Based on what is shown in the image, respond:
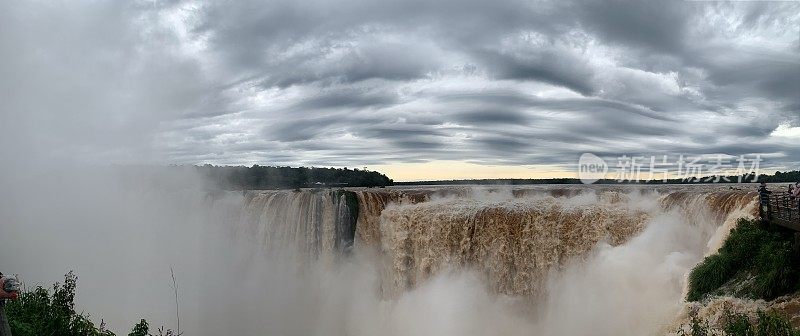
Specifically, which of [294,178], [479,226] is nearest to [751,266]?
[479,226]

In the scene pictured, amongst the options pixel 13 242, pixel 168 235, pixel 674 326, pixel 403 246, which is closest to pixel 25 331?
pixel 674 326

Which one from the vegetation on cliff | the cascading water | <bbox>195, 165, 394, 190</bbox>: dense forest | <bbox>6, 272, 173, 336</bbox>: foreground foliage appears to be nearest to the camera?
<bbox>6, 272, 173, 336</bbox>: foreground foliage

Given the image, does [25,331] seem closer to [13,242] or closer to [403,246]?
[403,246]

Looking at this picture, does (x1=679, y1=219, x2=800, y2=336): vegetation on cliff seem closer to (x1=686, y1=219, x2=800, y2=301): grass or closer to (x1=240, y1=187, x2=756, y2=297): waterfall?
(x1=686, y1=219, x2=800, y2=301): grass

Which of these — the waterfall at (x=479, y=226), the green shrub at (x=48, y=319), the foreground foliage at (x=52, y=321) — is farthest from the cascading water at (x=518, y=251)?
the green shrub at (x=48, y=319)

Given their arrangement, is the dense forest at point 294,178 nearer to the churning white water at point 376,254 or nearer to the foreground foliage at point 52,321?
the churning white water at point 376,254

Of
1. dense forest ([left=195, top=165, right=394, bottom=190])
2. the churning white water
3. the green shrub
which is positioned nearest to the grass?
the churning white water
